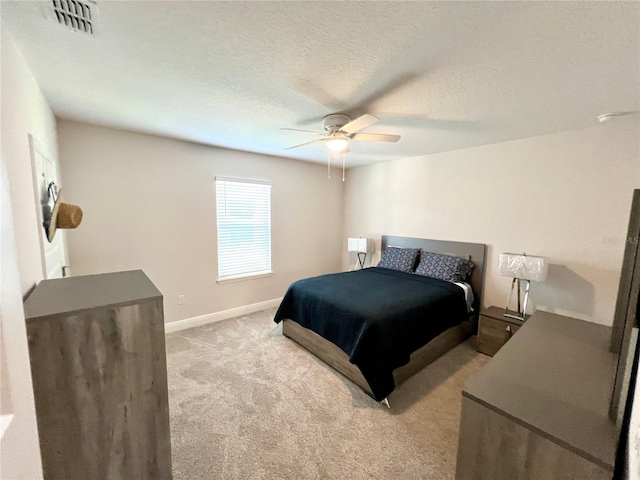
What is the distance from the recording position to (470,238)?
3.30 meters

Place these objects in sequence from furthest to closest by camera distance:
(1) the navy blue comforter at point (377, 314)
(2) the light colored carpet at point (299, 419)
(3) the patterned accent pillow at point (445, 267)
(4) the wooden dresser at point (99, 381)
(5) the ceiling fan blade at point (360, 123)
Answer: (3) the patterned accent pillow at point (445, 267) → (1) the navy blue comforter at point (377, 314) → (5) the ceiling fan blade at point (360, 123) → (2) the light colored carpet at point (299, 419) → (4) the wooden dresser at point (99, 381)

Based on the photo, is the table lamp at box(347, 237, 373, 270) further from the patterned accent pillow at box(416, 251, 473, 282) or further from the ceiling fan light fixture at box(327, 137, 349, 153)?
the ceiling fan light fixture at box(327, 137, 349, 153)

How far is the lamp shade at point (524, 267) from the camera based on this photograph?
247cm

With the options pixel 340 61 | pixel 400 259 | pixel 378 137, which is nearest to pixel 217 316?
pixel 400 259

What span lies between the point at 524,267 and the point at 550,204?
76cm

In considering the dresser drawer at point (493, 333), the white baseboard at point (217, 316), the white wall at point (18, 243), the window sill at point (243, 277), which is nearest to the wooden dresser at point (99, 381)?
the white wall at point (18, 243)

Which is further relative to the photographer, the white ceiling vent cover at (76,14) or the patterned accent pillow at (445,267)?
the patterned accent pillow at (445,267)

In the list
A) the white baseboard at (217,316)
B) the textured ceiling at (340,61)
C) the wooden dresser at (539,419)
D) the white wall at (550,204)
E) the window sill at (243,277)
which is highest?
the textured ceiling at (340,61)

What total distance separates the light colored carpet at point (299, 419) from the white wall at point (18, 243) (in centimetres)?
106

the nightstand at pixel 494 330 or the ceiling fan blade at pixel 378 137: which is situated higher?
the ceiling fan blade at pixel 378 137

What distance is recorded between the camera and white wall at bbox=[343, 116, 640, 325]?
7.73ft

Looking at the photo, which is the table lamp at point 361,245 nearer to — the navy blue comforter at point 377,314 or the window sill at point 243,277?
the navy blue comforter at point 377,314

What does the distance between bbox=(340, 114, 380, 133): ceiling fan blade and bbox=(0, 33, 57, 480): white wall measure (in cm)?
173

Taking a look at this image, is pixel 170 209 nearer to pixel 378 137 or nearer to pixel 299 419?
pixel 378 137
